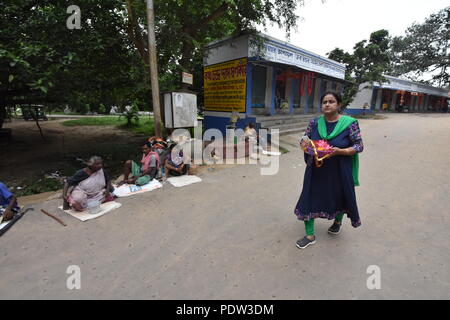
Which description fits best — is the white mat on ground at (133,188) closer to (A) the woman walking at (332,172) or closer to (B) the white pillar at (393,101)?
(A) the woman walking at (332,172)

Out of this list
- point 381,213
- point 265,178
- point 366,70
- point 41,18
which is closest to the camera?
point 381,213

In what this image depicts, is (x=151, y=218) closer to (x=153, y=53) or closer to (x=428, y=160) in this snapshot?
(x=153, y=53)

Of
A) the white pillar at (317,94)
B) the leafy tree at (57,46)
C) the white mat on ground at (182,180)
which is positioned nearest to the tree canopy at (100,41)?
the leafy tree at (57,46)

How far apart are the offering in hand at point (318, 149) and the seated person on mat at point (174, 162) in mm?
3507

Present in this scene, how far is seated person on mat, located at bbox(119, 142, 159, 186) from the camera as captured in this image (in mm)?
5035

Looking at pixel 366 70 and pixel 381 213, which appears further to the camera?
pixel 366 70

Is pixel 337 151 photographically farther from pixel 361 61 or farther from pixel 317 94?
pixel 361 61

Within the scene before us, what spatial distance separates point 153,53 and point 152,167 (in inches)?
112

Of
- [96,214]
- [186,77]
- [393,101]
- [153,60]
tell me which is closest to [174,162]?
[96,214]

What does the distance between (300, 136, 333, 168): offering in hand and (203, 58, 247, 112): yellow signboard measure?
878cm

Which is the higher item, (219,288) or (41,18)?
(41,18)

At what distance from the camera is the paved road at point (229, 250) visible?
2.25 meters
